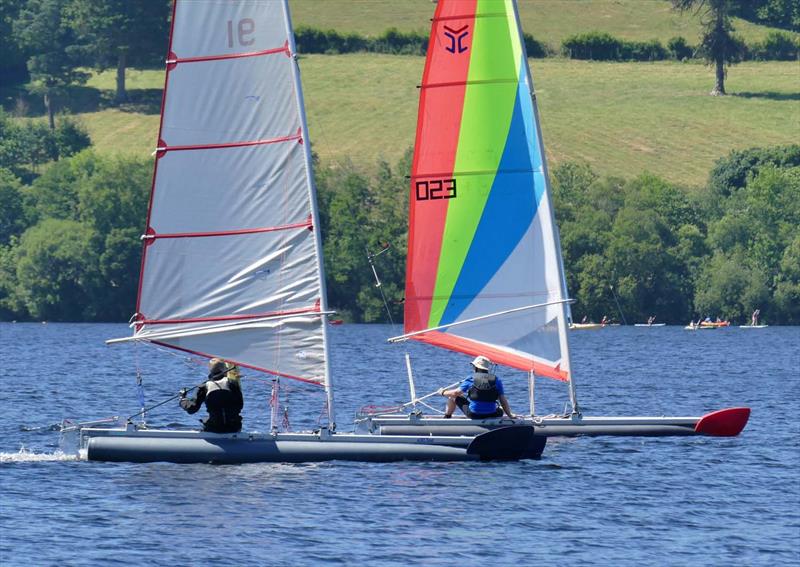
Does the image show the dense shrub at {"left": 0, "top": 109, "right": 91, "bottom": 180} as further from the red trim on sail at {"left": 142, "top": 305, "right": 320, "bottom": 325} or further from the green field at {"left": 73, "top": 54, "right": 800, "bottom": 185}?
the red trim on sail at {"left": 142, "top": 305, "right": 320, "bottom": 325}

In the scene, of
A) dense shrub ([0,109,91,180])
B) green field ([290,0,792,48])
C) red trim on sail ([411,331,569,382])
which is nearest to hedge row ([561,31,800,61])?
green field ([290,0,792,48])

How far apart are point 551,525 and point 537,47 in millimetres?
150841

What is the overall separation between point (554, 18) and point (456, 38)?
15032 centimetres

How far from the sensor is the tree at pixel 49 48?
174 metres

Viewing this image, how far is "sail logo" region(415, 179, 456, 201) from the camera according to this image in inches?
1487

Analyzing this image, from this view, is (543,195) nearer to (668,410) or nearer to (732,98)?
(668,410)

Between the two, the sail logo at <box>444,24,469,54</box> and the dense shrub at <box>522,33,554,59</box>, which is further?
the dense shrub at <box>522,33,554,59</box>

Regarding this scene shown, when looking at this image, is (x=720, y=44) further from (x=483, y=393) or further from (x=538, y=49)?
(x=483, y=393)

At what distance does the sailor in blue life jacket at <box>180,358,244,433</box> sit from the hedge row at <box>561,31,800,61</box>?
488 feet

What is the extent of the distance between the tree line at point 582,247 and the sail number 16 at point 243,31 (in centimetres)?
9242

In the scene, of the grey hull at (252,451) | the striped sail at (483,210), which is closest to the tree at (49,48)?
the striped sail at (483,210)

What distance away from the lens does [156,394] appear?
194 ft

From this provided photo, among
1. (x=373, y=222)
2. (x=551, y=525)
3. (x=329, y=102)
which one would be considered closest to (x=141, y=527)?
(x=551, y=525)

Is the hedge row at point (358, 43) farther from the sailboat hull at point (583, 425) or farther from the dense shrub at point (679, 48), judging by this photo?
the sailboat hull at point (583, 425)
